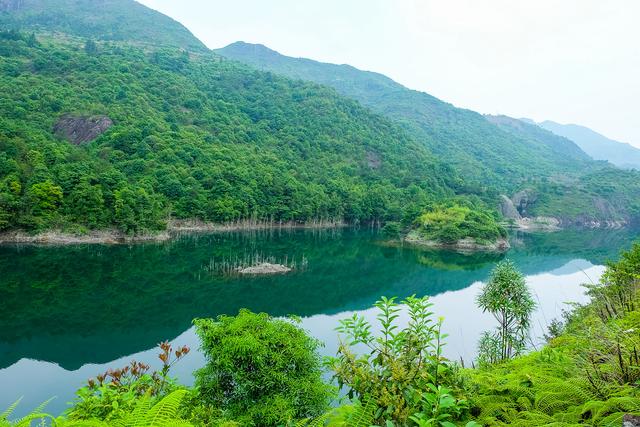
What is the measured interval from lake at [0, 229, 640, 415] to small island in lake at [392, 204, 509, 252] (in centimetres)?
486

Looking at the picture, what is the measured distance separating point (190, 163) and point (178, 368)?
194 feet

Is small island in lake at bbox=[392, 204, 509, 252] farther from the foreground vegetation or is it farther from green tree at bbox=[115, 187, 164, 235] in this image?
the foreground vegetation

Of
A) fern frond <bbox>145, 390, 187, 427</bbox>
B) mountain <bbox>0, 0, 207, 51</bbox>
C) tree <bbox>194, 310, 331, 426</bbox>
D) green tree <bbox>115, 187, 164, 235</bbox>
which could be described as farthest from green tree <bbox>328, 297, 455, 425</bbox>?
mountain <bbox>0, 0, 207, 51</bbox>

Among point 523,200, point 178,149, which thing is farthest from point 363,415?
point 523,200

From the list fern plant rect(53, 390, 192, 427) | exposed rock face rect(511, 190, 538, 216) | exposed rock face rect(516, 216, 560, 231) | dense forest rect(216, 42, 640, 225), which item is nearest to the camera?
fern plant rect(53, 390, 192, 427)

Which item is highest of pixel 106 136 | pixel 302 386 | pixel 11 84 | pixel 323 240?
pixel 11 84

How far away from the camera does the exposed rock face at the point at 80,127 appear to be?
67875 mm

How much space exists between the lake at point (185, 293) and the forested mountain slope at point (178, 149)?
720 centimetres

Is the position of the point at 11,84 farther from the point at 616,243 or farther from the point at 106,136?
the point at 616,243

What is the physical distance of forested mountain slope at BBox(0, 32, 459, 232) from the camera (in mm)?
48344

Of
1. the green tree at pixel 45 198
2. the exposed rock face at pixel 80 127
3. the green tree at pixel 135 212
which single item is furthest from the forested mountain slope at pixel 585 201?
the green tree at pixel 45 198

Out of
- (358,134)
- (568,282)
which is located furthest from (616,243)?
(358,134)

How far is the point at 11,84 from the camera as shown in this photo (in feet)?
Result: 232

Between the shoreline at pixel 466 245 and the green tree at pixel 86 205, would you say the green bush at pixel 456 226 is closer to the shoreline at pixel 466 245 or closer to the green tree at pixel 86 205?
the shoreline at pixel 466 245
